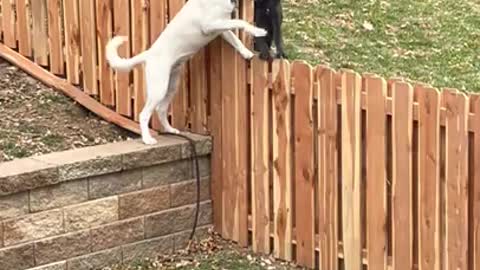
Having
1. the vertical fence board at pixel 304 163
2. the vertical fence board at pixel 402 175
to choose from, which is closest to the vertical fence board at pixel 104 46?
the vertical fence board at pixel 304 163

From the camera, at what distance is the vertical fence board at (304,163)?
5875 millimetres

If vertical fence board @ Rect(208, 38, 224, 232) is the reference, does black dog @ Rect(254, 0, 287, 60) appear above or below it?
above

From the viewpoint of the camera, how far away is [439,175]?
523cm

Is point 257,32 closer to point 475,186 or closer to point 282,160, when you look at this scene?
point 282,160

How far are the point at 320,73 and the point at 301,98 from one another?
218 millimetres

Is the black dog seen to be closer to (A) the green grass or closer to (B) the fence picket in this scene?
(B) the fence picket

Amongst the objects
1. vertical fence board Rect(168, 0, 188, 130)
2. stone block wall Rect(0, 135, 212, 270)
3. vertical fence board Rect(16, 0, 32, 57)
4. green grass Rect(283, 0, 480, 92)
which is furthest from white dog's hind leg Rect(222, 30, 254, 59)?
green grass Rect(283, 0, 480, 92)

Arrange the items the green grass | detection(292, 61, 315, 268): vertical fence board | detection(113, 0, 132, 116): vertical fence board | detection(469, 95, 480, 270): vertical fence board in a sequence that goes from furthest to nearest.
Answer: the green grass < detection(113, 0, 132, 116): vertical fence board < detection(292, 61, 315, 268): vertical fence board < detection(469, 95, 480, 270): vertical fence board

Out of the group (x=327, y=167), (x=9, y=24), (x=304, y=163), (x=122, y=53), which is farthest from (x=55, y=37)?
(x=327, y=167)

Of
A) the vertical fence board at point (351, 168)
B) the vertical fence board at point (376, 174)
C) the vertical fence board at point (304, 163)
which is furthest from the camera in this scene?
the vertical fence board at point (304, 163)

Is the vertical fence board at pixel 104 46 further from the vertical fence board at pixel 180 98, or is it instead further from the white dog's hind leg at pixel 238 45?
the white dog's hind leg at pixel 238 45

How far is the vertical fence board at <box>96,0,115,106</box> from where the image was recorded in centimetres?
691

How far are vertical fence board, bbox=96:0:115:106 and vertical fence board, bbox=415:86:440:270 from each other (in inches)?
95.5

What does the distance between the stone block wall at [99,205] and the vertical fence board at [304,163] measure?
0.70 metres
